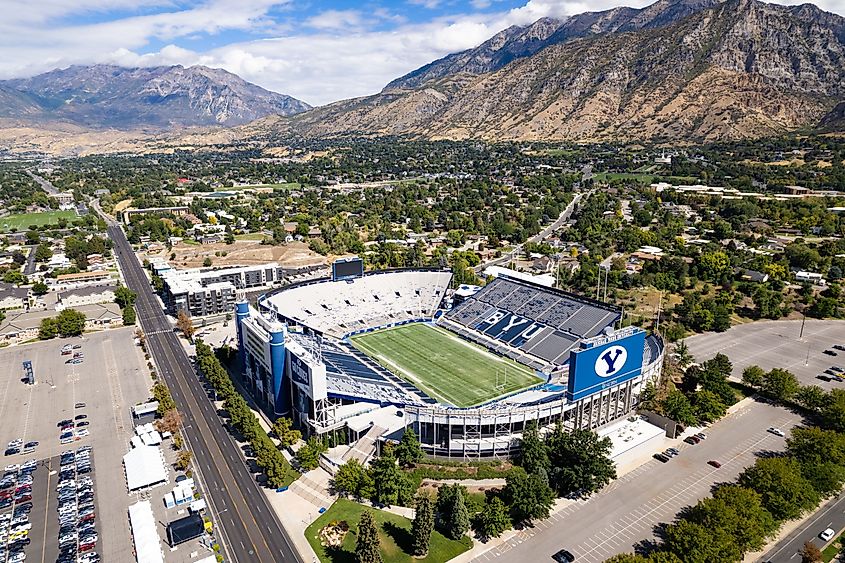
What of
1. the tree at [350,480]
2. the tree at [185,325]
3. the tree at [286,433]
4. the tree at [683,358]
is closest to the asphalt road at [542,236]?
the tree at [683,358]

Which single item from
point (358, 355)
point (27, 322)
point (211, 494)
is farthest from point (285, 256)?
point (211, 494)

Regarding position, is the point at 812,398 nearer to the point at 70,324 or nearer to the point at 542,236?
the point at 542,236

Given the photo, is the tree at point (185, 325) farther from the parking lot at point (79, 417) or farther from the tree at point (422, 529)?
the tree at point (422, 529)

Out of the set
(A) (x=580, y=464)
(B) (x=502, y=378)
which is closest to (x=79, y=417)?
(B) (x=502, y=378)

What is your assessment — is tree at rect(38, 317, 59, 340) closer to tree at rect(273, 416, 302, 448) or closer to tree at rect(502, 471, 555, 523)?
tree at rect(273, 416, 302, 448)

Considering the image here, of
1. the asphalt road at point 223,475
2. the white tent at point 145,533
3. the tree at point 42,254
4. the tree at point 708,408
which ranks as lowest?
the asphalt road at point 223,475
